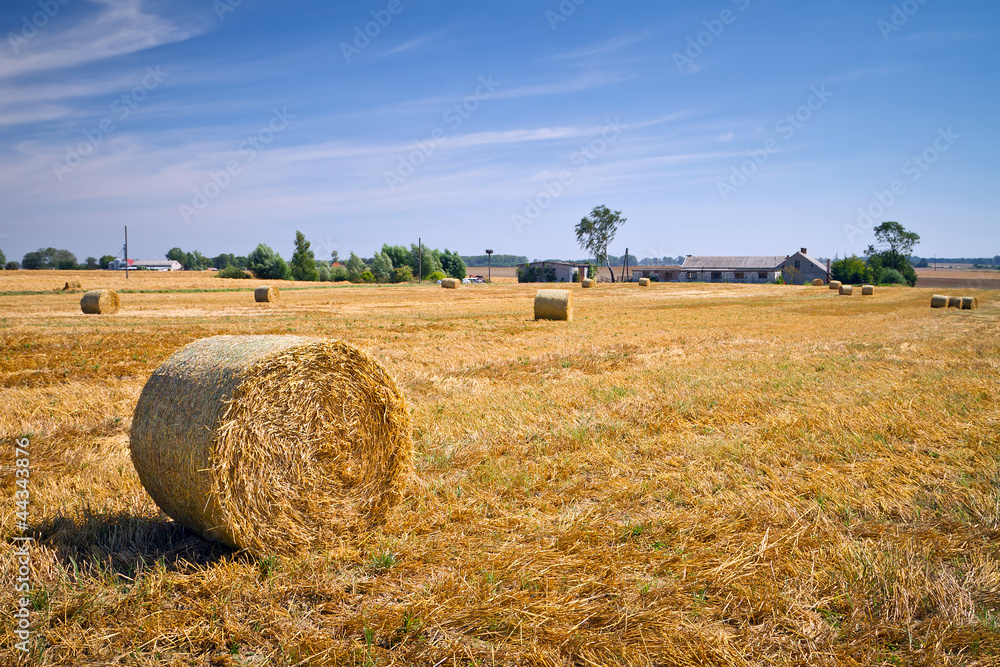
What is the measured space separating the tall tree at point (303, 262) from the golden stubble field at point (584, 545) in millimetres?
86525

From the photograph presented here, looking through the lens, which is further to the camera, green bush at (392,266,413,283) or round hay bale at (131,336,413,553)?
green bush at (392,266,413,283)

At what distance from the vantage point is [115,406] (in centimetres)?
938

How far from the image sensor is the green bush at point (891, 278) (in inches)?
3952

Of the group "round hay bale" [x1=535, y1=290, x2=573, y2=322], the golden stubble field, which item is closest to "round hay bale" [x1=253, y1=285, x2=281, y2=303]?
"round hay bale" [x1=535, y1=290, x2=573, y2=322]

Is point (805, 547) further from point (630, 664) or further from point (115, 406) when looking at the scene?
point (115, 406)

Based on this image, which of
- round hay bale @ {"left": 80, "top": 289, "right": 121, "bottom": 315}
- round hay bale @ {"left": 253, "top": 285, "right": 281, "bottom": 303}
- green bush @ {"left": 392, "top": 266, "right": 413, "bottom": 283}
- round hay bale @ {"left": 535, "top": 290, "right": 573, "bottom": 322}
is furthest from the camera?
green bush @ {"left": 392, "top": 266, "right": 413, "bottom": 283}

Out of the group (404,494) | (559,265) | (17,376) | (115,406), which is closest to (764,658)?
(404,494)

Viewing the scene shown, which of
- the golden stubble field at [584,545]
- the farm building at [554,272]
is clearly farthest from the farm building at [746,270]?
the golden stubble field at [584,545]

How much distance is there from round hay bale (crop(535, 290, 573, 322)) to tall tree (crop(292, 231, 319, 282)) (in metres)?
74.5

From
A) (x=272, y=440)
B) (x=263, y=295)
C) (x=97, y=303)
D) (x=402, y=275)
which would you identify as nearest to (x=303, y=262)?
(x=402, y=275)

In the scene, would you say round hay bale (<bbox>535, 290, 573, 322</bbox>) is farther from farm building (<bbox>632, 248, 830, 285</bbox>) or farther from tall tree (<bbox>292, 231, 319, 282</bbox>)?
farm building (<bbox>632, 248, 830, 285</bbox>)

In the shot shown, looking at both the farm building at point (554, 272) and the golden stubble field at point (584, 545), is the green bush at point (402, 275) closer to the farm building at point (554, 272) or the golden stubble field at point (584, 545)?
the farm building at point (554, 272)

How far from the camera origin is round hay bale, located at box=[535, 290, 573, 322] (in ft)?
85.0

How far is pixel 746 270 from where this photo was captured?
11581cm
